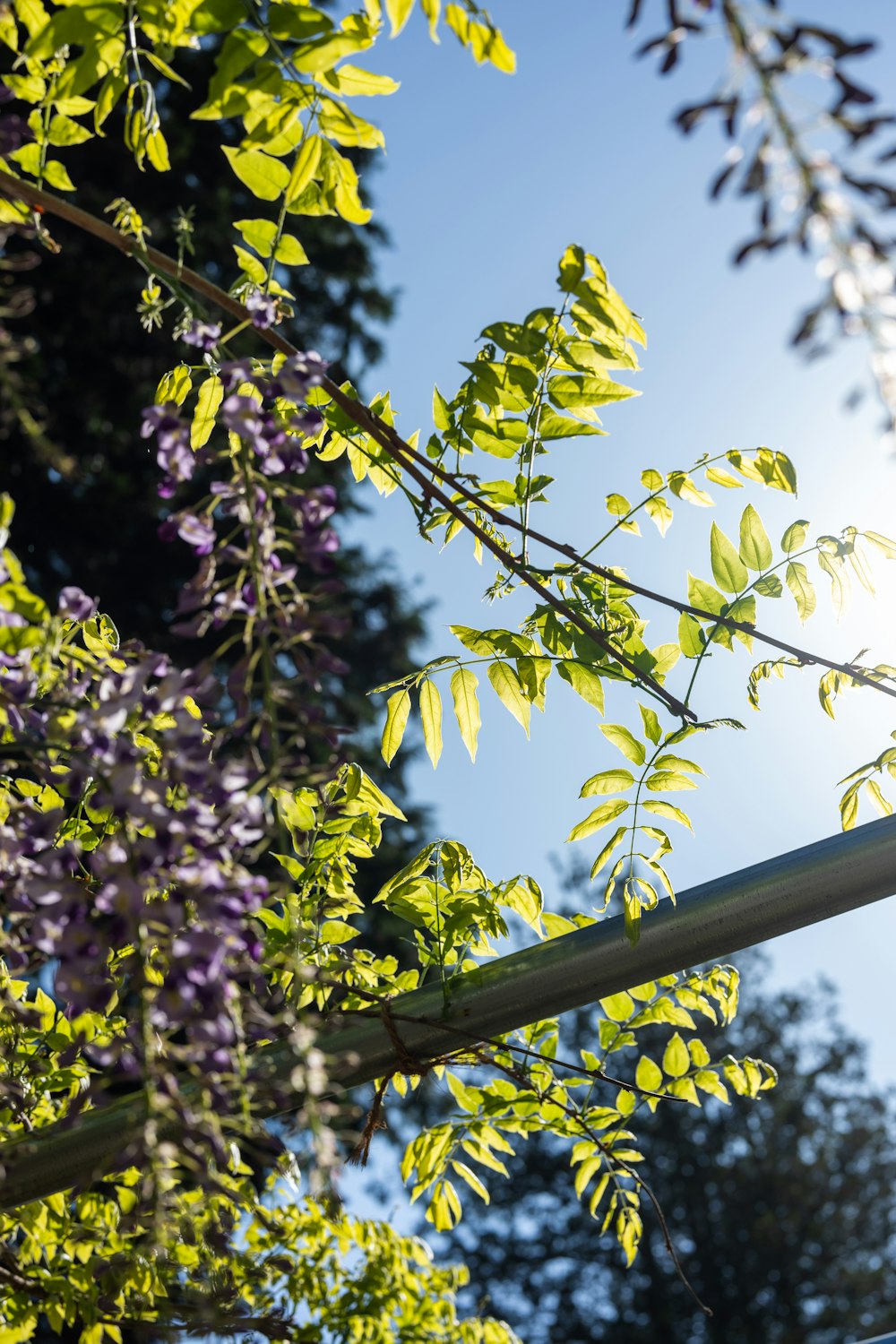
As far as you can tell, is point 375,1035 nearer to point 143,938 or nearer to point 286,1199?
point 143,938

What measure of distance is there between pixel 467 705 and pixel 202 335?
26.4 inches

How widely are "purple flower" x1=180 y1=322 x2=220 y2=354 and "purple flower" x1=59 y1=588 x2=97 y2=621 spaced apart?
0.85 ft

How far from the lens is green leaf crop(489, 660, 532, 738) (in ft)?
4.95

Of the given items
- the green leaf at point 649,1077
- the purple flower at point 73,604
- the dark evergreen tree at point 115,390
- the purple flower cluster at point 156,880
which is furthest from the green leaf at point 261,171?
the dark evergreen tree at point 115,390

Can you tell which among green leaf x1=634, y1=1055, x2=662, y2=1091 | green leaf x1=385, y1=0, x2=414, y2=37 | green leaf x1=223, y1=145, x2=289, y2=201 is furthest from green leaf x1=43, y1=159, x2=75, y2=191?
green leaf x1=634, y1=1055, x2=662, y2=1091

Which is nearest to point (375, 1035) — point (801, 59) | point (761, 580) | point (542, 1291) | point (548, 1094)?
point (548, 1094)

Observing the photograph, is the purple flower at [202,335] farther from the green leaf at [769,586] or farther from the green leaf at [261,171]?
the green leaf at [769,586]

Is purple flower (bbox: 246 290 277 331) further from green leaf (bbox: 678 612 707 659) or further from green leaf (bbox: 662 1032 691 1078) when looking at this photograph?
green leaf (bbox: 662 1032 691 1078)

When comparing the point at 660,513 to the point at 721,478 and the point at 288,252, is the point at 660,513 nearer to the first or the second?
the point at 721,478

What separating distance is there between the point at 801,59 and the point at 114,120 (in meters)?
9.36

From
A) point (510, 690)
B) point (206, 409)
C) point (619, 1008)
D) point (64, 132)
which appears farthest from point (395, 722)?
point (64, 132)

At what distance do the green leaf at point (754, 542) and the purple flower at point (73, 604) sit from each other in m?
0.80

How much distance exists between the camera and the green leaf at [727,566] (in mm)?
1447

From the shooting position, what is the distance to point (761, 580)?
1466 mm
